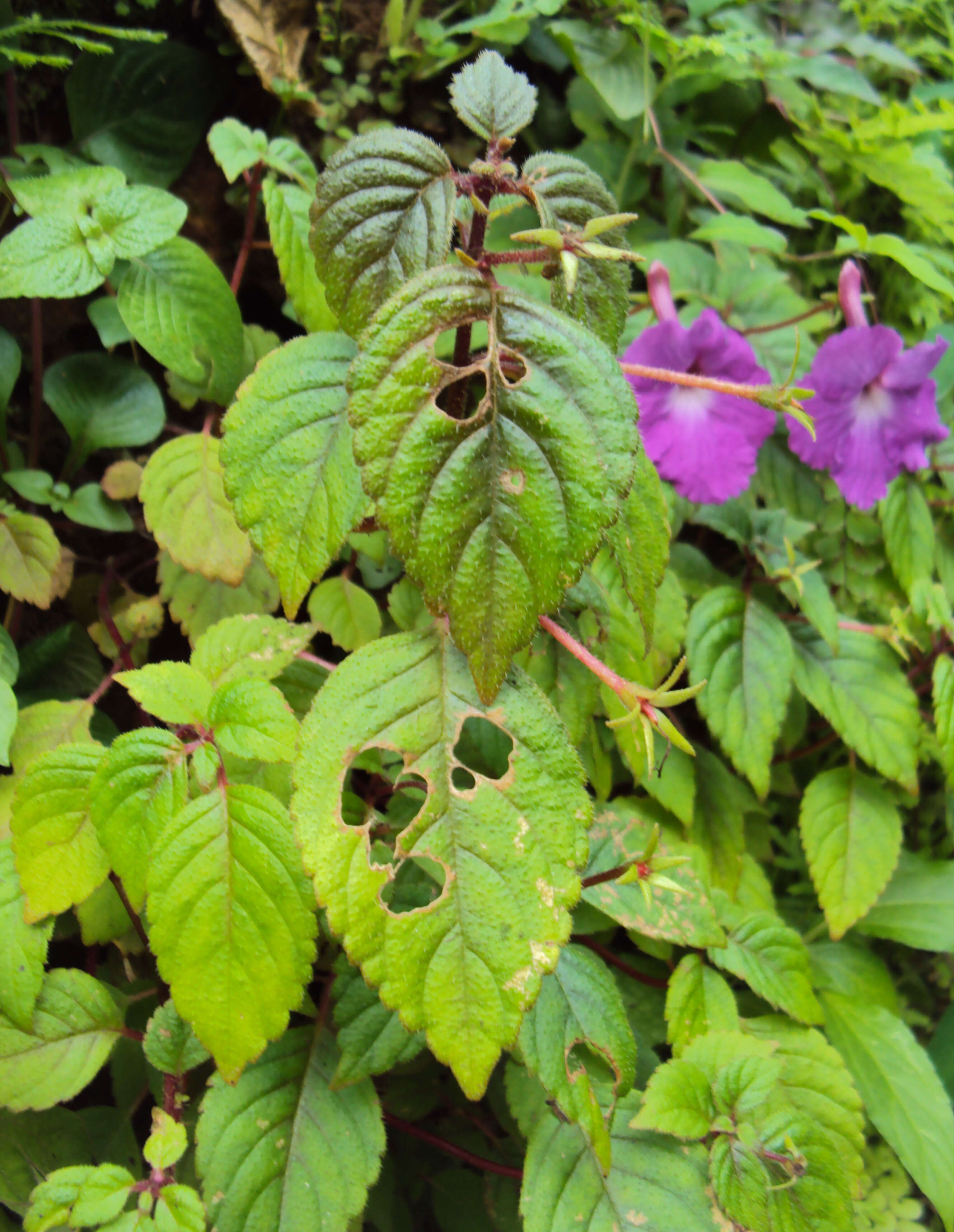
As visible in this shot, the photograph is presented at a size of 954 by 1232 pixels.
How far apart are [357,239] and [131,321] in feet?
1.26

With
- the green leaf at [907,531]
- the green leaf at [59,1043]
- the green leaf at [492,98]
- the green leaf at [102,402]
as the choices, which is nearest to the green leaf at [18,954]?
the green leaf at [59,1043]

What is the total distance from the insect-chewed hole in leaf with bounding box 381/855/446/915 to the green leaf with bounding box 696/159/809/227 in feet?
3.45

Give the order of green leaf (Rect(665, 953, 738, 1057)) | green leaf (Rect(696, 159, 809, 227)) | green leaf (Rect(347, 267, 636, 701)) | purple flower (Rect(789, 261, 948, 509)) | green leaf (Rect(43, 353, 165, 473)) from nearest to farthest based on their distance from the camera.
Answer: green leaf (Rect(347, 267, 636, 701)) → green leaf (Rect(665, 953, 738, 1057)) → green leaf (Rect(43, 353, 165, 473)) → purple flower (Rect(789, 261, 948, 509)) → green leaf (Rect(696, 159, 809, 227))

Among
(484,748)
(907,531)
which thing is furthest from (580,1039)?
(907,531)

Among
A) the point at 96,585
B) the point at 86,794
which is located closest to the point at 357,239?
the point at 86,794

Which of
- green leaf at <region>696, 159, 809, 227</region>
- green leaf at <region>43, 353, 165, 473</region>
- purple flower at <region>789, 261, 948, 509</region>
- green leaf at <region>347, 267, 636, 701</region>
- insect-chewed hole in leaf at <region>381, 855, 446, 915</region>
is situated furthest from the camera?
green leaf at <region>696, 159, 809, 227</region>

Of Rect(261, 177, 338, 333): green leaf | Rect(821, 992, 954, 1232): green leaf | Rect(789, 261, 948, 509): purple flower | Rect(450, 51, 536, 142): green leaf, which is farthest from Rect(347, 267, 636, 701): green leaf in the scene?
Rect(821, 992, 954, 1232): green leaf

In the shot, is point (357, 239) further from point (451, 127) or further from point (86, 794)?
point (451, 127)

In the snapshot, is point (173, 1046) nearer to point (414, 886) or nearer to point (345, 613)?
point (414, 886)

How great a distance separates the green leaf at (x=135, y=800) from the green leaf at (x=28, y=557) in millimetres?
312

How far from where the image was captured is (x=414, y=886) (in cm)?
71

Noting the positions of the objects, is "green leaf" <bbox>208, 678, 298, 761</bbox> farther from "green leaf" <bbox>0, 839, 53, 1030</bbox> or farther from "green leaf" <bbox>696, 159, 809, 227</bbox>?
"green leaf" <bbox>696, 159, 809, 227</bbox>

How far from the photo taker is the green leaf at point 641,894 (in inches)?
30.2

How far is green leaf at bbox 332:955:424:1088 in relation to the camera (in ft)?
2.23
